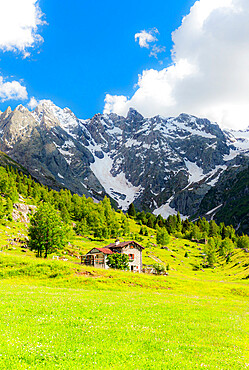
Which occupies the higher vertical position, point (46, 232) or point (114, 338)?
point (46, 232)

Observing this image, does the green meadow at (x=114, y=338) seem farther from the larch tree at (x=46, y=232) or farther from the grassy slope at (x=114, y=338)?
the larch tree at (x=46, y=232)

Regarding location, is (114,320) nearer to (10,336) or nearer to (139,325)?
(139,325)

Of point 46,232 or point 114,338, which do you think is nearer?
point 114,338

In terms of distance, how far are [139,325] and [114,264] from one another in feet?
201

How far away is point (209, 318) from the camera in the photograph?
22.1m

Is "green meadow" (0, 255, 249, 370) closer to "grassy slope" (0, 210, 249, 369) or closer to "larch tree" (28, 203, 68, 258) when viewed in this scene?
"grassy slope" (0, 210, 249, 369)

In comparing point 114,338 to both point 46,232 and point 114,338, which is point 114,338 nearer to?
point 114,338

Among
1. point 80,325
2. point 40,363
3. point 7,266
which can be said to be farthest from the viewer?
point 7,266

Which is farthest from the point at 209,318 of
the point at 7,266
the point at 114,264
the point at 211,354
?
the point at 114,264

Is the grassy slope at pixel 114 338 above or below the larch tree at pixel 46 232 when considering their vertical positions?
below

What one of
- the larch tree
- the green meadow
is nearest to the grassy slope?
the green meadow

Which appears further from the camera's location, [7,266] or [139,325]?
[7,266]

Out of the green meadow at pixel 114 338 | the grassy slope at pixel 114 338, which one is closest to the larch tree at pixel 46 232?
the green meadow at pixel 114 338

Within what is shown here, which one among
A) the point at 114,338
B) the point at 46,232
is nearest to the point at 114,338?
the point at 114,338
